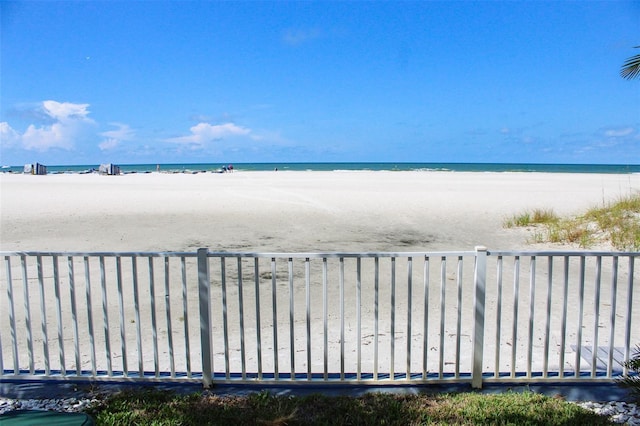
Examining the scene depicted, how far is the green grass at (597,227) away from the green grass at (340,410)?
845 cm

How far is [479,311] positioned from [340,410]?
4.36 feet

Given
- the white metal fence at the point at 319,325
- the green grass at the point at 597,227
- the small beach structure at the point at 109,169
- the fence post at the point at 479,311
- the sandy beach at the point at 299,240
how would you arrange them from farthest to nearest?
the small beach structure at the point at 109,169
the green grass at the point at 597,227
the sandy beach at the point at 299,240
the white metal fence at the point at 319,325
the fence post at the point at 479,311

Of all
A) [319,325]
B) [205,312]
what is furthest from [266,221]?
[205,312]

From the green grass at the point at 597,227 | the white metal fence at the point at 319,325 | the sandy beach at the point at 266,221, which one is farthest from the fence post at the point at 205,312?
the green grass at the point at 597,227

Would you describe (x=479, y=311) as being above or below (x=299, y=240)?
above

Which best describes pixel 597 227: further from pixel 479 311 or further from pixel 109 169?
pixel 109 169

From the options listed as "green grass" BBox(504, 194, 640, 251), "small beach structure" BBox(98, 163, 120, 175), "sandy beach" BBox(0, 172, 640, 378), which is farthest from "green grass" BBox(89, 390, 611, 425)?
"small beach structure" BBox(98, 163, 120, 175)

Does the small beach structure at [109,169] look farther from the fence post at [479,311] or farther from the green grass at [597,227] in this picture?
the fence post at [479,311]

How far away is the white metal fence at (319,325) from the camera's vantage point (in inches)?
149

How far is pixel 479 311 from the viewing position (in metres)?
3.70

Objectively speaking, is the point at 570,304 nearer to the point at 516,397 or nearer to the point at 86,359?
the point at 516,397

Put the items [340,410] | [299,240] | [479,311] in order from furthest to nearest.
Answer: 1. [299,240]
2. [479,311]
3. [340,410]

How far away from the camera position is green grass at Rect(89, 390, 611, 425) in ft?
10.9

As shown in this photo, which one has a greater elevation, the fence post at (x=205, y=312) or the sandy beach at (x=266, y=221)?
the fence post at (x=205, y=312)
